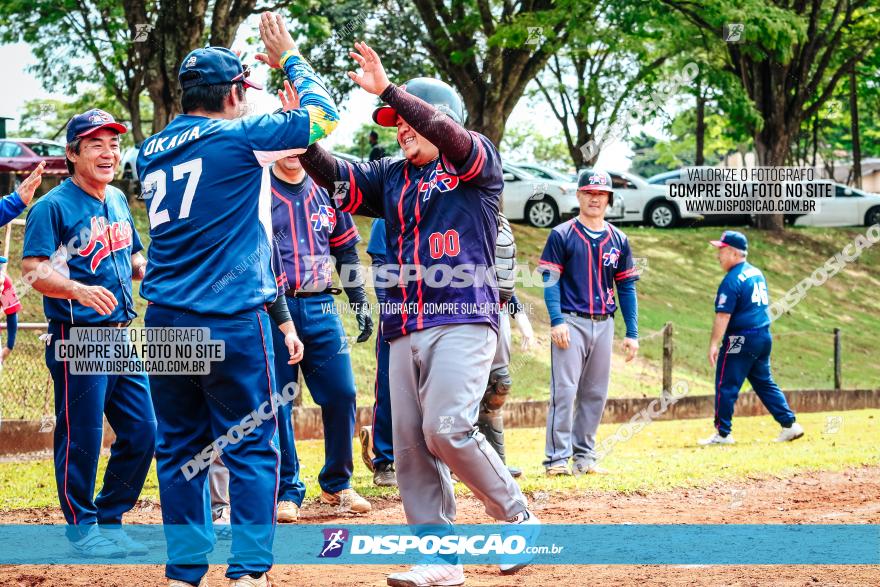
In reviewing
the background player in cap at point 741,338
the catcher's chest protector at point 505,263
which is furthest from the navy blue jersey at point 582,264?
the background player in cap at point 741,338

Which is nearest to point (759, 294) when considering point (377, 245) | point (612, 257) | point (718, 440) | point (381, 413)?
point (718, 440)

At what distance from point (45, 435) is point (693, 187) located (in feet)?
56.8

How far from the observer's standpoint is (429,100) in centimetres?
553

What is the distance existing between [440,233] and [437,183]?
25cm

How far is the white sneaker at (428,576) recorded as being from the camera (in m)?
5.11

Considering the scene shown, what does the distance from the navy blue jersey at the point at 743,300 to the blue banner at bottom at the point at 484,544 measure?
598cm

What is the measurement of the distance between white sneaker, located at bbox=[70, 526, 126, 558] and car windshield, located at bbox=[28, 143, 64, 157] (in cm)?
2143

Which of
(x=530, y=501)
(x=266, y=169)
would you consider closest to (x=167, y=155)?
(x=266, y=169)

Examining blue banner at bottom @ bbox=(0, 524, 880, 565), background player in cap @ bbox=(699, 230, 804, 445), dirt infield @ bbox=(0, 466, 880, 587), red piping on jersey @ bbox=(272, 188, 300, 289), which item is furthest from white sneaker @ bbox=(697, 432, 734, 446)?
red piping on jersey @ bbox=(272, 188, 300, 289)

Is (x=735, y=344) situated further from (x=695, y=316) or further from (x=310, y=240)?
(x=695, y=316)

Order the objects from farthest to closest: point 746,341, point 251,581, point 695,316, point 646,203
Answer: point 646,203, point 695,316, point 746,341, point 251,581

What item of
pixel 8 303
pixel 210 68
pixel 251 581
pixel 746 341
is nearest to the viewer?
pixel 251 581

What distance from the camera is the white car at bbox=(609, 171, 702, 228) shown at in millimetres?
30875

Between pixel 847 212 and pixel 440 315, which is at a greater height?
pixel 847 212
